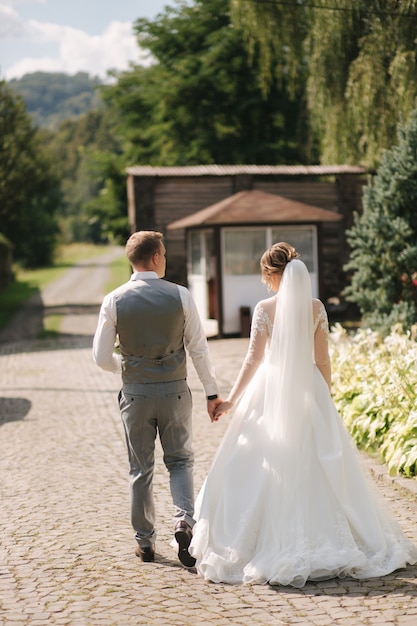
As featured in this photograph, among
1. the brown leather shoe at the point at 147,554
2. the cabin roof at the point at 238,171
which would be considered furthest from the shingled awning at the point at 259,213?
the brown leather shoe at the point at 147,554

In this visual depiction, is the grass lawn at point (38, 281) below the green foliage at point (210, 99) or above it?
below

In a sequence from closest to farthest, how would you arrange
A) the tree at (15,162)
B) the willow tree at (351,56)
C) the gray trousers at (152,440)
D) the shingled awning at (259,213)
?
the gray trousers at (152,440), the willow tree at (351,56), the shingled awning at (259,213), the tree at (15,162)

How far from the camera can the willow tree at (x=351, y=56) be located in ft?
53.5

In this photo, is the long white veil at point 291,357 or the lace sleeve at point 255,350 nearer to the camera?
the long white veil at point 291,357

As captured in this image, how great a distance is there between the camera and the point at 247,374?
5.30 meters

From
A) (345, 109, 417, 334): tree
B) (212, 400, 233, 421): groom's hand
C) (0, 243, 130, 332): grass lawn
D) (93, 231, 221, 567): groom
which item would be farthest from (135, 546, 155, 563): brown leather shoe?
(0, 243, 130, 332): grass lawn

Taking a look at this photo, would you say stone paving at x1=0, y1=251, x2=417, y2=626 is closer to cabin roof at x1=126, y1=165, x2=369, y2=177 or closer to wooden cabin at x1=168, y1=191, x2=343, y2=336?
wooden cabin at x1=168, y1=191, x2=343, y2=336

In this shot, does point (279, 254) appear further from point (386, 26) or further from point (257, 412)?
point (386, 26)

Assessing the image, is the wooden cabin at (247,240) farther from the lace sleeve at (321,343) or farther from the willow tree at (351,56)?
the lace sleeve at (321,343)

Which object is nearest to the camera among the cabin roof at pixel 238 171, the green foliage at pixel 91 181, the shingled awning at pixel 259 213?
the shingled awning at pixel 259 213

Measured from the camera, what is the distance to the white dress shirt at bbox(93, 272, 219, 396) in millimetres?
5195

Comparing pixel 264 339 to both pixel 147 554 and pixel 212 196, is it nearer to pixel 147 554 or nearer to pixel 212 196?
pixel 147 554

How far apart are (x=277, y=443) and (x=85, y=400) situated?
8260 mm

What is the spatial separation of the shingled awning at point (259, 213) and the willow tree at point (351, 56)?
1514 mm
